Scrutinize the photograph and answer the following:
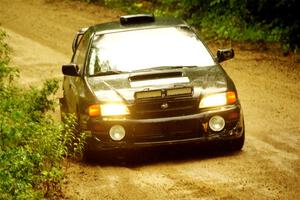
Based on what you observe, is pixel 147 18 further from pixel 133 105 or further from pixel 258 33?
pixel 258 33

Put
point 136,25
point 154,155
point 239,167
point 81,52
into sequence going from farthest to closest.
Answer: point 81,52 < point 136,25 < point 154,155 < point 239,167

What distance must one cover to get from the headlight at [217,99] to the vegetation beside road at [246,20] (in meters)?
7.61

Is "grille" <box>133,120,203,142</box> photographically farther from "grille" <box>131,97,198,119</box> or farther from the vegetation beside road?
the vegetation beside road

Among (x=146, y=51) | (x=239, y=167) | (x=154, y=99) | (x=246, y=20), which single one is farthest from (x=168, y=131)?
(x=246, y=20)

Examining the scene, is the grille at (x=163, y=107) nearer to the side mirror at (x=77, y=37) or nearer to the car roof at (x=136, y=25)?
the car roof at (x=136, y=25)

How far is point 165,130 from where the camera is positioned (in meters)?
7.77

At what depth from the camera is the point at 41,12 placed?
2295 centimetres

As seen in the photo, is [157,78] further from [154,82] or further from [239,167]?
[239,167]

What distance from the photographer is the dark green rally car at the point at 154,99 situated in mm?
7742

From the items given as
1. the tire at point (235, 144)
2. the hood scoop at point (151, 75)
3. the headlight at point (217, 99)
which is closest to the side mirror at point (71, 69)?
the hood scoop at point (151, 75)

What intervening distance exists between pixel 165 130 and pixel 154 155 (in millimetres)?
736

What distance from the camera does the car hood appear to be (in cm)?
782

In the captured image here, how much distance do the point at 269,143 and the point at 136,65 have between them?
1959 mm

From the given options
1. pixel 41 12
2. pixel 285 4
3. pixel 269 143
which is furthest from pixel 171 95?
pixel 41 12
